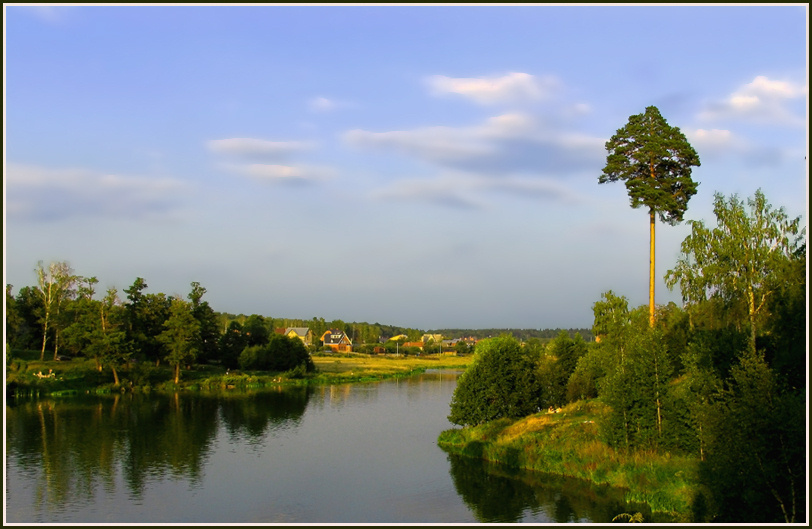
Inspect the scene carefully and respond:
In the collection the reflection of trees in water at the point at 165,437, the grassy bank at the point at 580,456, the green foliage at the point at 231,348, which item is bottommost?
the reflection of trees in water at the point at 165,437

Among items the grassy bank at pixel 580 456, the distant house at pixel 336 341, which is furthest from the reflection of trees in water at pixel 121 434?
the distant house at pixel 336 341

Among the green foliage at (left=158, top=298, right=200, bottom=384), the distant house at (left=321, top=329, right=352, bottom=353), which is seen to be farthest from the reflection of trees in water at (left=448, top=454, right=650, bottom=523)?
the distant house at (left=321, top=329, right=352, bottom=353)

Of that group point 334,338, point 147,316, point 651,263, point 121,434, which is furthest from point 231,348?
point 334,338

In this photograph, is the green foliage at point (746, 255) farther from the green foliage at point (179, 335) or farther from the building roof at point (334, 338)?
the building roof at point (334, 338)

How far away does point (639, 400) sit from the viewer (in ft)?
102

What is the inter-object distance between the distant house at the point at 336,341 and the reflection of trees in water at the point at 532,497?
5455 inches

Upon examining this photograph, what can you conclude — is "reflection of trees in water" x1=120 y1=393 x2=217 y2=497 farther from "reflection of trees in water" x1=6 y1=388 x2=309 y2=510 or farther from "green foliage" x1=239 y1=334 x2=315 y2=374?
"green foliage" x1=239 y1=334 x2=315 y2=374

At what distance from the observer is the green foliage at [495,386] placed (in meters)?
41.5

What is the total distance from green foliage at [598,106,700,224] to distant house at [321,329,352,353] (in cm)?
13429

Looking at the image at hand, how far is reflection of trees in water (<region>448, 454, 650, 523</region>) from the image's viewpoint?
26.1 m

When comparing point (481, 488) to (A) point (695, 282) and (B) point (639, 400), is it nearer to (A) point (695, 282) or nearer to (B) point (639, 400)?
(B) point (639, 400)

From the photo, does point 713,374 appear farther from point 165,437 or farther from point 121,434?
point 121,434

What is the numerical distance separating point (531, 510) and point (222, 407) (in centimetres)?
3947

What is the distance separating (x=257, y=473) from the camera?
34062mm
